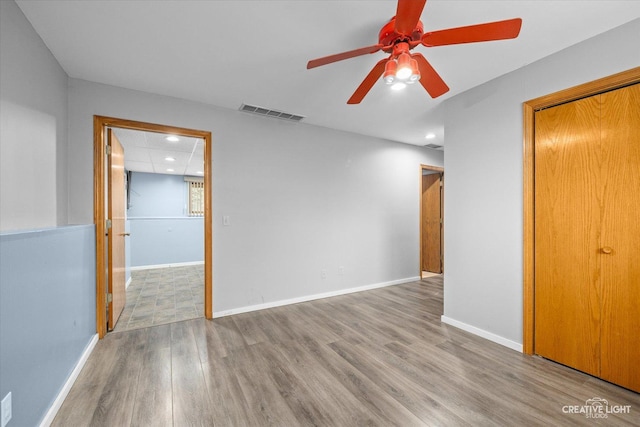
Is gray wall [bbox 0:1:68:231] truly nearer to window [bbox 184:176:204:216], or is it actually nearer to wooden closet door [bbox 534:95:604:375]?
wooden closet door [bbox 534:95:604:375]

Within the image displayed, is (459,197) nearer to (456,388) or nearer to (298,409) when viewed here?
(456,388)

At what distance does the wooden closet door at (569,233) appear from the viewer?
6.53 ft

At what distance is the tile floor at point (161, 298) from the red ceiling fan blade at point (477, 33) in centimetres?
351

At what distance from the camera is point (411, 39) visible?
1.52m

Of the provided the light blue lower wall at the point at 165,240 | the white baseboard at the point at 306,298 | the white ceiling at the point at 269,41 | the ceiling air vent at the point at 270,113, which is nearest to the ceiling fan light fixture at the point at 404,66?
the white ceiling at the point at 269,41

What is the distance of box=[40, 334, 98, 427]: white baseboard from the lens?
5.03 ft

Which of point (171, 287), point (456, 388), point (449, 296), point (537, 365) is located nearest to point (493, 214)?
point (449, 296)

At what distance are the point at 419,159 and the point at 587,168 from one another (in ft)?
9.93

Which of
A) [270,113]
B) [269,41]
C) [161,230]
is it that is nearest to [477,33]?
[269,41]

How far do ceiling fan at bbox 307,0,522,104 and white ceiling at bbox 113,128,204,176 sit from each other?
2.95m

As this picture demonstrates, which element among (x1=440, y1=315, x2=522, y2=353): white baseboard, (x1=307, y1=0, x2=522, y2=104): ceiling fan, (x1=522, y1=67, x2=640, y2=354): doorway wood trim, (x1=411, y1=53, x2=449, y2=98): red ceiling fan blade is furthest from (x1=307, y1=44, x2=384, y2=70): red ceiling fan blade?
(x1=440, y1=315, x2=522, y2=353): white baseboard

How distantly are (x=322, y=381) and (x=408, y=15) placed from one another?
7.53 feet

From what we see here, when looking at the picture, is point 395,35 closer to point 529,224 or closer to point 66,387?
point 529,224

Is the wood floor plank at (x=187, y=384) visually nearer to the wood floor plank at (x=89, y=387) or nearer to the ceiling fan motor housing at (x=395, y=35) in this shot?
the wood floor plank at (x=89, y=387)
